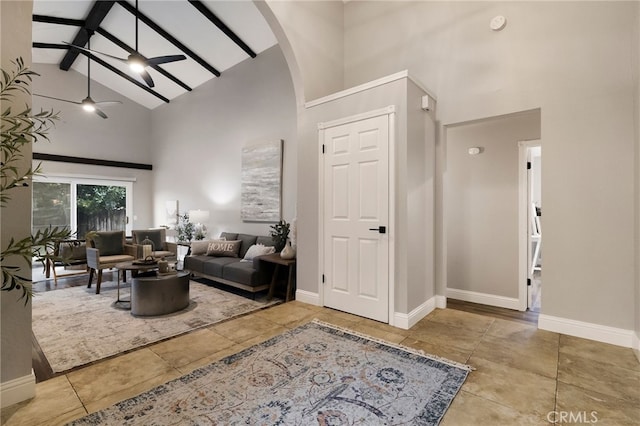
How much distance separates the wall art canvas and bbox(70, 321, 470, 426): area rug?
11.6 ft

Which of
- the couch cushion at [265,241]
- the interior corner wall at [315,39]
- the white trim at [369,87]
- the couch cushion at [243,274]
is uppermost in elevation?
the interior corner wall at [315,39]

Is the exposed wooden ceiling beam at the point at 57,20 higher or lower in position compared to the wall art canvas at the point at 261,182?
higher

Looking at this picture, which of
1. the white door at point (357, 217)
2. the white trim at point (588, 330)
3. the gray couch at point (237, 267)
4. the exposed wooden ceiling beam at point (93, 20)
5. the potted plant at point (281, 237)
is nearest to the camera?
the white trim at point (588, 330)

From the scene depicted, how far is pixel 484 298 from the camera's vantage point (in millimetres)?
4000

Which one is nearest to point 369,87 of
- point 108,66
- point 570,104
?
point 570,104

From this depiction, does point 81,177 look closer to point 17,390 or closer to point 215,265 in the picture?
point 215,265

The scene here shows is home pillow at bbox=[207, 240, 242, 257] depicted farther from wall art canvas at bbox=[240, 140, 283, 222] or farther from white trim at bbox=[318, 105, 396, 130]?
white trim at bbox=[318, 105, 396, 130]

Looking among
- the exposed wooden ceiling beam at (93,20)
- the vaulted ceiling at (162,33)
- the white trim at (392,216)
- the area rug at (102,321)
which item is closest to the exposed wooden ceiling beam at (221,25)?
the vaulted ceiling at (162,33)

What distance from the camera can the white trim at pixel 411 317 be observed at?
3086 millimetres

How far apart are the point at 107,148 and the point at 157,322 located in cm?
737

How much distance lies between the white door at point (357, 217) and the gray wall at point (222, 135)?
2048 millimetres

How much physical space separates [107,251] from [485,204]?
6166mm

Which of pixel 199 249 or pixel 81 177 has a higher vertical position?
pixel 81 177

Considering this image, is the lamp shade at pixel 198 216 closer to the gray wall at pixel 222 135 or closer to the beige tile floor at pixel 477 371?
the gray wall at pixel 222 135
